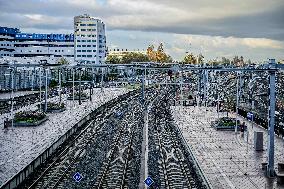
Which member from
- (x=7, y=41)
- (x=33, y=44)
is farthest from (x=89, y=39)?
(x=7, y=41)

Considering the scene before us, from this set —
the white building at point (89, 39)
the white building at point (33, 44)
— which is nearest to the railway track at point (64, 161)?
the white building at point (33, 44)

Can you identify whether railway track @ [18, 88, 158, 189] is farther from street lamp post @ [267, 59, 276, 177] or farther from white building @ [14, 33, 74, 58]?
white building @ [14, 33, 74, 58]

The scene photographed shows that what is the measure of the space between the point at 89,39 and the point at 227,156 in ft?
529

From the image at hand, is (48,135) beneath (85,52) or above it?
beneath

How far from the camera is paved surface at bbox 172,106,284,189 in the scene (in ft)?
76.9

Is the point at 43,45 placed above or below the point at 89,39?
below

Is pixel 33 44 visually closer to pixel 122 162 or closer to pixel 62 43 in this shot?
pixel 62 43

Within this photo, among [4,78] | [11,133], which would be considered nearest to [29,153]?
[11,133]

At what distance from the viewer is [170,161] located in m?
30.8

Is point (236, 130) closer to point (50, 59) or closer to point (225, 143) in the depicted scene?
point (225, 143)

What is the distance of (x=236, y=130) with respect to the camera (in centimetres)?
3947

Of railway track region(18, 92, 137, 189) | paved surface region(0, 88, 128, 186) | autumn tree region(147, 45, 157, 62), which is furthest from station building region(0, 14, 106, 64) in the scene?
railway track region(18, 92, 137, 189)

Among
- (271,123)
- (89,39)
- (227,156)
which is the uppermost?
(89,39)

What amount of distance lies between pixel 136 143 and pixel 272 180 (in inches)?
615
